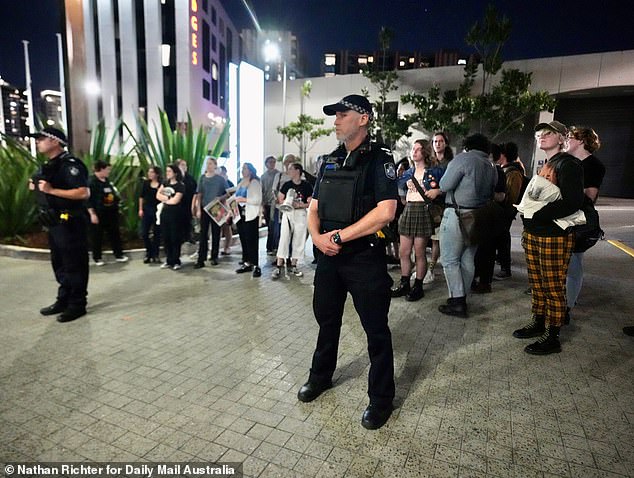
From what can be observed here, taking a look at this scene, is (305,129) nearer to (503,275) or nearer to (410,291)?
(503,275)

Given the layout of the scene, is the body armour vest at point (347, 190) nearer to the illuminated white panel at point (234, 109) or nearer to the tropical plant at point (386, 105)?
the illuminated white panel at point (234, 109)

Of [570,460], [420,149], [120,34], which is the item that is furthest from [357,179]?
[120,34]

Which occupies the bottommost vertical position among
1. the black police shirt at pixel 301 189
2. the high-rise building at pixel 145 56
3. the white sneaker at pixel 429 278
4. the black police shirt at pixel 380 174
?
the white sneaker at pixel 429 278

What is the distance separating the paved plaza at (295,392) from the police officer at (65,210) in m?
0.34

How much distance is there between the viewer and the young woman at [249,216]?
6.33 meters

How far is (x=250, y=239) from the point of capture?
6402 millimetres

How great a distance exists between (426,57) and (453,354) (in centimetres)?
9455

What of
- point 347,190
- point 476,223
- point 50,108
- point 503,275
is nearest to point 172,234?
point 476,223

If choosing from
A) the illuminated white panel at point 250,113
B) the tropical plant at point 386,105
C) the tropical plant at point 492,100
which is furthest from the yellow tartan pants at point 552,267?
the tropical plant at point 386,105

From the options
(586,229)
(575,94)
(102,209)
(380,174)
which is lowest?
(102,209)

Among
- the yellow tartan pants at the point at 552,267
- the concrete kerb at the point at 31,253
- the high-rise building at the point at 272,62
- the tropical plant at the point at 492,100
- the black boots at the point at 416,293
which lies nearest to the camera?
the yellow tartan pants at the point at 552,267

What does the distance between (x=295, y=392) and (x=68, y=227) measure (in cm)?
308

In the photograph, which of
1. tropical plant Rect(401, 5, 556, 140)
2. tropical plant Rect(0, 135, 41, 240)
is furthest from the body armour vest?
tropical plant Rect(401, 5, 556, 140)

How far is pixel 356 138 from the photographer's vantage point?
2506 mm
